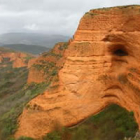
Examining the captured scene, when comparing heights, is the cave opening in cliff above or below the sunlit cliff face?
above

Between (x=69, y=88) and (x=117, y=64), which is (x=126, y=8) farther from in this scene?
(x=69, y=88)

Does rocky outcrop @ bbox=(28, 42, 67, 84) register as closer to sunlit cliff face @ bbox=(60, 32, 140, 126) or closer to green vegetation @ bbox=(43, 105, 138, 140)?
sunlit cliff face @ bbox=(60, 32, 140, 126)

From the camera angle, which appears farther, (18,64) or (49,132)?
(18,64)

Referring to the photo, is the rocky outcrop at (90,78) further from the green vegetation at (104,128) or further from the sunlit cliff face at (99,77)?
the green vegetation at (104,128)

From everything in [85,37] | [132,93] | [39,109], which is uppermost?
[85,37]

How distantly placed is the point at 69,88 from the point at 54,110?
2.00m

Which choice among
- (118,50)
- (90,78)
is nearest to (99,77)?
(90,78)

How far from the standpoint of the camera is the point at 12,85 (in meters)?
57.5

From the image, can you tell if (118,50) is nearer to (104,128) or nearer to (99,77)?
(99,77)

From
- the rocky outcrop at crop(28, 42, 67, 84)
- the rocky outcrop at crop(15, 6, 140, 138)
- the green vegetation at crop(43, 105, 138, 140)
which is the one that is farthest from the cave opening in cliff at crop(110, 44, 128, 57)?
the rocky outcrop at crop(28, 42, 67, 84)

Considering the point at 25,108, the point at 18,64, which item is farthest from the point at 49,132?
the point at 18,64

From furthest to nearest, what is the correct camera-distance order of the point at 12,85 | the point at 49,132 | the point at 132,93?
the point at 12,85
the point at 49,132
the point at 132,93

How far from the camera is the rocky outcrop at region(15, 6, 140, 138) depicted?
2153 centimetres

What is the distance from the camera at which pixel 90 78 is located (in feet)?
A: 72.4
